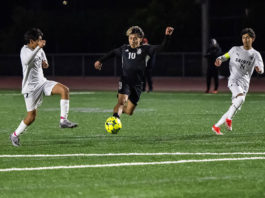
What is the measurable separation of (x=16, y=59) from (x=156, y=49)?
1352 inches

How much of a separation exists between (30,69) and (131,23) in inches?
1444

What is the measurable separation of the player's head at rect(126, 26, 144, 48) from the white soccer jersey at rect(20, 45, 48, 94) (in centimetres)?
179

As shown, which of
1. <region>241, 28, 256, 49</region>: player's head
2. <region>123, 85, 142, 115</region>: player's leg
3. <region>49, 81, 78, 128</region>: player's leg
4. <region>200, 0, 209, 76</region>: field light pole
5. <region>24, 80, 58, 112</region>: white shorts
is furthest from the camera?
<region>200, 0, 209, 76</region>: field light pole

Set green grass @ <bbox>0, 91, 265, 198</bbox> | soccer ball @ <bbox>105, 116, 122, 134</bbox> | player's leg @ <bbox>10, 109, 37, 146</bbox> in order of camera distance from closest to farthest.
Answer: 1. green grass @ <bbox>0, 91, 265, 198</bbox>
2. player's leg @ <bbox>10, 109, 37, 146</bbox>
3. soccer ball @ <bbox>105, 116, 122, 134</bbox>

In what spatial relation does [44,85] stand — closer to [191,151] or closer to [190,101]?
[191,151]

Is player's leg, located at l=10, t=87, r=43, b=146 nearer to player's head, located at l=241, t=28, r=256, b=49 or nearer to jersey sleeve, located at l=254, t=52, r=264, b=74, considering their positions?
player's head, located at l=241, t=28, r=256, b=49

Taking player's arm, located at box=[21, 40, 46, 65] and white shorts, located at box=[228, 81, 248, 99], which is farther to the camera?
white shorts, located at box=[228, 81, 248, 99]

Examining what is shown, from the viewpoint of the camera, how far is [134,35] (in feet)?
42.9

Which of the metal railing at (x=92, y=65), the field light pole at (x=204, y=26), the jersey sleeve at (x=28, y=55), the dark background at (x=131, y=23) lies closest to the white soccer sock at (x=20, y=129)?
the jersey sleeve at (x=28, y=55)

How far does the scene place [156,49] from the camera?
517 inches

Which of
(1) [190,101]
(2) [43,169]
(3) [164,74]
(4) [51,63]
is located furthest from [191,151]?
(4) [51,63]

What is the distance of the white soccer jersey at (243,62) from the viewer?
13531mm

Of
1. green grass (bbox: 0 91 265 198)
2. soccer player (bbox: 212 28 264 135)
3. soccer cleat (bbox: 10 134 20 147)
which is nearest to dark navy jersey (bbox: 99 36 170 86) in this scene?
green grass (bbox: 0 91 265 198)

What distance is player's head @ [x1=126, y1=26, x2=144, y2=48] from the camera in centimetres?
1298
